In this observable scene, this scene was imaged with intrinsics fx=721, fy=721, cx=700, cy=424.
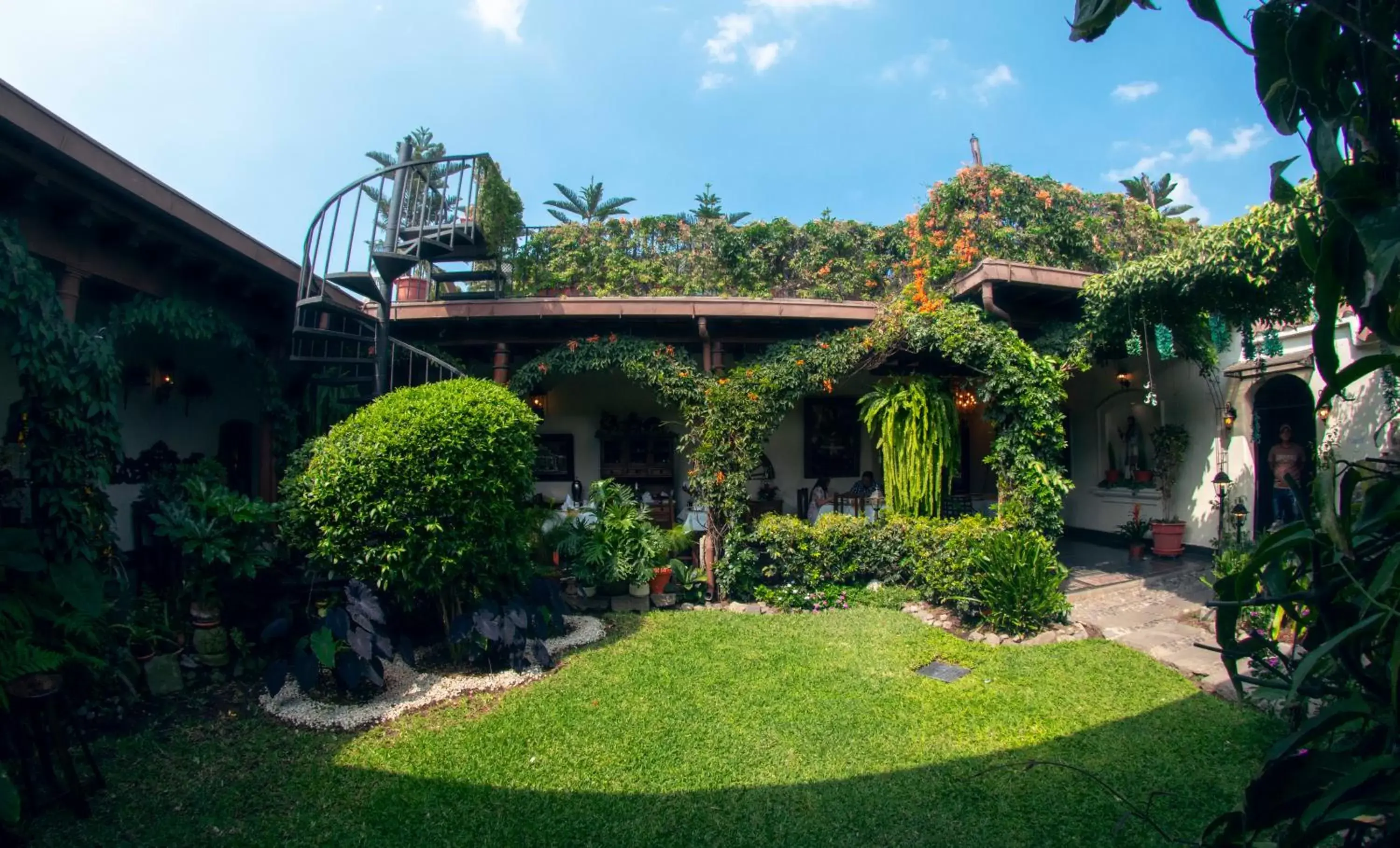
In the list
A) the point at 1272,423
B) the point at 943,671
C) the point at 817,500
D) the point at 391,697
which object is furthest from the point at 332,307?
the point at 1272,423

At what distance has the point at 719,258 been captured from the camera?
13164 mm

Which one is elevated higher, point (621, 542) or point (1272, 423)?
point (1272, 423)

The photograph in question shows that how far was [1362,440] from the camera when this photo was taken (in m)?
7.11

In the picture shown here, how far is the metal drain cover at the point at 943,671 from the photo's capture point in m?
5.25

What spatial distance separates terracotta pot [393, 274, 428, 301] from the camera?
8.93 meters

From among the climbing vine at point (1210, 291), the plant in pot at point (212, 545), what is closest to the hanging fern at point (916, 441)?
the climbing vine at point (1210, 291)

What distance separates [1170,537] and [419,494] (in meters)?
8.90

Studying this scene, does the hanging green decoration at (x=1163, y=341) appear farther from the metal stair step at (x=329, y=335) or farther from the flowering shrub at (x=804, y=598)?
the metal stair step at (x=329, y=335)

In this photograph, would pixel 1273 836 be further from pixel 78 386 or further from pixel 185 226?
pixel 185 226

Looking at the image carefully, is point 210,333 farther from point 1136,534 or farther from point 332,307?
point 1136,534

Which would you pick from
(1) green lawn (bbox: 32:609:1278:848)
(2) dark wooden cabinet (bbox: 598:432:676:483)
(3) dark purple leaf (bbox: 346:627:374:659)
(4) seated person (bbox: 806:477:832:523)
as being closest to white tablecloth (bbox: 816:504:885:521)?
(4) seated person (bbox: 806:477:832:523)

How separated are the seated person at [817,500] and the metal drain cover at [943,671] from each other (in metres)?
3.66

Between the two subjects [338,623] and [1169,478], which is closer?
[338,623]

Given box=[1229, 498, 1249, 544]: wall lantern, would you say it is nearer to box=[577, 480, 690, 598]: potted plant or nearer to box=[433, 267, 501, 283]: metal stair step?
box=[577, 480, 690, 598]: potted plant
